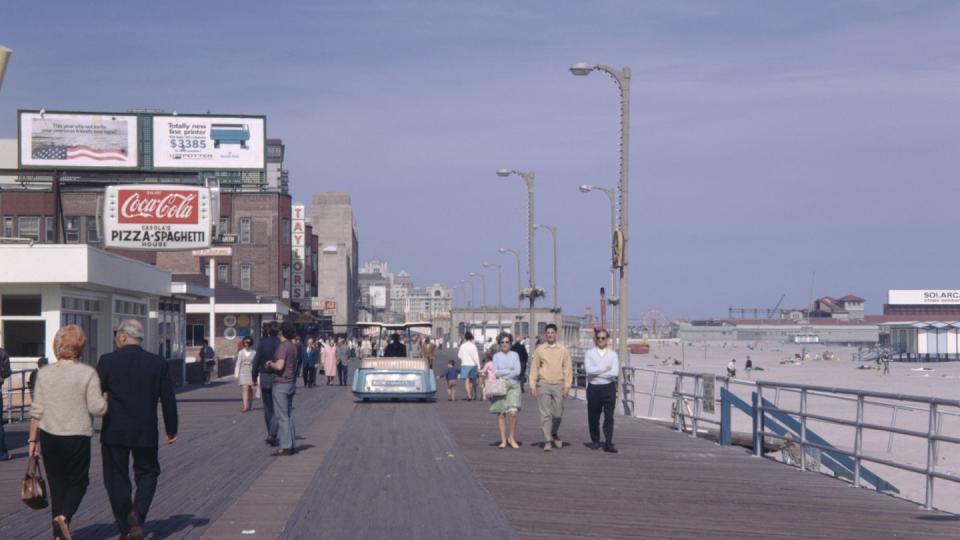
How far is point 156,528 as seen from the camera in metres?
10.9

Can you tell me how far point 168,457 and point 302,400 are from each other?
53.3 feet

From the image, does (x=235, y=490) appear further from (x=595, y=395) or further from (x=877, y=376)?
(x=877, y=376)

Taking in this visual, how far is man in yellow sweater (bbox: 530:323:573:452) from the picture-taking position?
1844 centimetres

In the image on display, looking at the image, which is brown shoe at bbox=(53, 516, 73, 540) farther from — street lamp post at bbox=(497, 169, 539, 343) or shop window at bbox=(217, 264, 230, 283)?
shop window at bbox=(217, 264, 230, 283)

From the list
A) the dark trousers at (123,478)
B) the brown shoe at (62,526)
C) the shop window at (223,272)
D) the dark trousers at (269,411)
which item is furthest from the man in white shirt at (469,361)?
the shop window at (223,272)

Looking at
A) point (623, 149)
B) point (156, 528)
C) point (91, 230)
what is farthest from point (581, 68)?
point (91, 230)

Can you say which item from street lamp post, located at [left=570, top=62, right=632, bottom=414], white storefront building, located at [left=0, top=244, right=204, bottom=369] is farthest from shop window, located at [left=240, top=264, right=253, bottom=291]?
street lamp post, located at [left=570, top=62, right=632, bottom=414]

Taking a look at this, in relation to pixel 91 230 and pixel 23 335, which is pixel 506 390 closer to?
pixel 23 335

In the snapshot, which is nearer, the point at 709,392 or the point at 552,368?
the point at 552,368

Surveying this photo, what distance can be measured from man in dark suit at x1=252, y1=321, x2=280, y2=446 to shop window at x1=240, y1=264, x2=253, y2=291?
6885cm

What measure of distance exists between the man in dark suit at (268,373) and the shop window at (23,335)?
572 inches

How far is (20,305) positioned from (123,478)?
23706 mm

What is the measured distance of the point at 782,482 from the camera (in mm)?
15000

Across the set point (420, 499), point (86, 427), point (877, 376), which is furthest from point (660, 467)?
point (877, 376)
